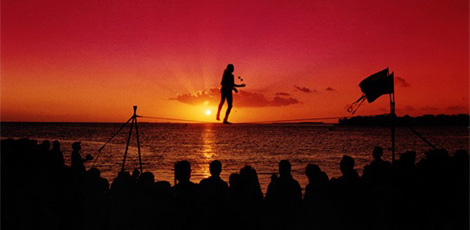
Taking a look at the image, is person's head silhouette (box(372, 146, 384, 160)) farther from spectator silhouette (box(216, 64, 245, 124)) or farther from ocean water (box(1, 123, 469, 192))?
ocean water (box(1, 123, 469, 192))

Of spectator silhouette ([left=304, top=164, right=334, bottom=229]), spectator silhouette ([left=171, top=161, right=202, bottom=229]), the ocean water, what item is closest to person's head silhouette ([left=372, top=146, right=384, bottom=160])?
spectator silhouette ([left=304, top=164, right=334, bottom=229])

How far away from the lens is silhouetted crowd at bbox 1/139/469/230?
529cm

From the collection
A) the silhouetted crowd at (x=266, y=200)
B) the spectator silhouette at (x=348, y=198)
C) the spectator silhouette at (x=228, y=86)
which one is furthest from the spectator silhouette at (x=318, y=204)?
the spectator silhouette at (x=228, y=86)

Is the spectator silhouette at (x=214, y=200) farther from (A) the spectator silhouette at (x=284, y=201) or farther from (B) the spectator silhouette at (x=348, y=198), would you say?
(B) the spectator silhouette at (x=348, y=198)

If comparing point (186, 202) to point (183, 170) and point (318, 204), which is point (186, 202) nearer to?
point (183, 170)

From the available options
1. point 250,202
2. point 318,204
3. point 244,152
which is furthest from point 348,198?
point 244,152

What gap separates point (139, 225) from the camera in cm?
585

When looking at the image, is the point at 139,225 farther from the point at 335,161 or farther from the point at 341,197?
the point at 335,161

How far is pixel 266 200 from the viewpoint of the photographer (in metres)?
5.62

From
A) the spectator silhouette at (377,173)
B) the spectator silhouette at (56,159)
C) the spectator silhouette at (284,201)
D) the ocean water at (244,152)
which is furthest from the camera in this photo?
the ocean water at (244,152)

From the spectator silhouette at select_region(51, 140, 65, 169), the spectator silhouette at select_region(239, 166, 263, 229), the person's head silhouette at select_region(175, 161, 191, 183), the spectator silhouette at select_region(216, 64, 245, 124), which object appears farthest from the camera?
the spectator silhouette at select_region(216, 64, 245, 124)

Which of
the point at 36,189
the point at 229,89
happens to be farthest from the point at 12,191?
the point at 229,89

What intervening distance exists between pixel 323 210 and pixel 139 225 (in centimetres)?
296

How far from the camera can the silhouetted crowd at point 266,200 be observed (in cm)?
529
